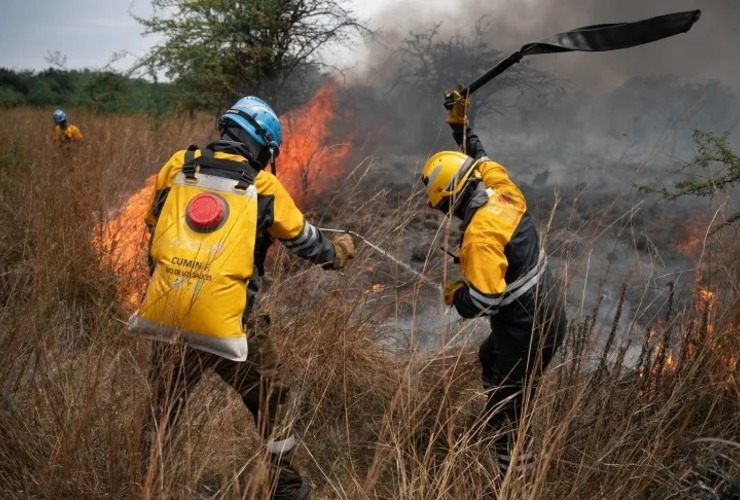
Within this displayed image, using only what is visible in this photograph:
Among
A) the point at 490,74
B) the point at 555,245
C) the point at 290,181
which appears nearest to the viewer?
the point at 490,74

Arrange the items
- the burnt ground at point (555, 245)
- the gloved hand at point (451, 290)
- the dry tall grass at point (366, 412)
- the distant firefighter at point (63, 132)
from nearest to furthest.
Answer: the dry tall grass at point (366, 412), the gloved hand at point (451, 290), the burnt ground at point (555, 245), the distant firefighter at point (63, 132)

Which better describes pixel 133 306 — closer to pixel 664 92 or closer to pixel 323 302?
pixel 323 302

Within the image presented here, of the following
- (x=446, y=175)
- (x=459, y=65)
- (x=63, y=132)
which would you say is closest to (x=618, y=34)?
(x=446, y=175)

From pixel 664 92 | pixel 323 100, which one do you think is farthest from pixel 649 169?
pixel 323 100

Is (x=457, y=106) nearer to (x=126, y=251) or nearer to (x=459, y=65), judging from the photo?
(x=126, y=251)

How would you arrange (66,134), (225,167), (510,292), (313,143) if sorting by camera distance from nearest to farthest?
(225,167)
(510,292)
(66,134)
(313,143)

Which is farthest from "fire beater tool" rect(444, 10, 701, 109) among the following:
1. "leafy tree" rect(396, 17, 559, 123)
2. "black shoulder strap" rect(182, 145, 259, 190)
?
"leafy tree" rect(396, 17, 559, 123)

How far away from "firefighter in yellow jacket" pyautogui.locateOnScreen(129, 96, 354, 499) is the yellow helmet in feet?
2.29

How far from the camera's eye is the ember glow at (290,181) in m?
4.05

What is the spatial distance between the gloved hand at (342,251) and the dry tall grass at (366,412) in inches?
6.2

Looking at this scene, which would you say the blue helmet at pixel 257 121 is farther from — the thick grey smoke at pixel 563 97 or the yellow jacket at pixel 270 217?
the thick grey smoke at pixel 563 97

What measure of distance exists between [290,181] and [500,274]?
21.9 feet

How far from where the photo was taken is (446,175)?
2914 millimetres

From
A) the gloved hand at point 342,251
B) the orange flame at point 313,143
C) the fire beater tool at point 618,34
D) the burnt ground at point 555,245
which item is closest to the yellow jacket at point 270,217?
the gloved hand at point 342,251
